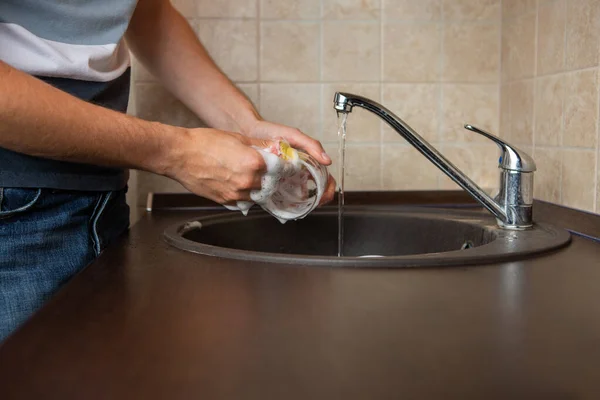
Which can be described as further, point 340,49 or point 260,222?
point 340,49

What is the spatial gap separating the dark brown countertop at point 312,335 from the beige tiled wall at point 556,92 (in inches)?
13.7

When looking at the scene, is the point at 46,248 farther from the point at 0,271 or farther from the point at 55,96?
the point at 55,96

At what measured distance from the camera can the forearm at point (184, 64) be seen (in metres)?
1.20

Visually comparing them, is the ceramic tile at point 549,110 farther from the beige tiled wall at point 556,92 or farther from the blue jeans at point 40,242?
the blue jeans at point 40,242

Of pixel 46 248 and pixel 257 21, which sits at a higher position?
pixel 257 21

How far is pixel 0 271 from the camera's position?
0.85 metres

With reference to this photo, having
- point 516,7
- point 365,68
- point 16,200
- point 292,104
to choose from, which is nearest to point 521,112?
point 516,7

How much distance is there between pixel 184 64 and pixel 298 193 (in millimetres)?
363

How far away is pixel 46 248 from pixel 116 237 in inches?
5.7

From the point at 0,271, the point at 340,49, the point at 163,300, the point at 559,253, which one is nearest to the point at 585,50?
the point at 559,253

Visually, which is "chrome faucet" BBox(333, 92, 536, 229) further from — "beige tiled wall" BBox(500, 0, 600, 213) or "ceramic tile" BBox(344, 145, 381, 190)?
"ceramic tile" BBox(344, 145, 381, 190)

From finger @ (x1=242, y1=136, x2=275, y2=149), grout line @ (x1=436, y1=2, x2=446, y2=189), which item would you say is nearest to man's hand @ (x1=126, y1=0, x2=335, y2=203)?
finger @ (x1=242, y1=136, x2=275, y2=149)

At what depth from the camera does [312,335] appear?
19.8 inches

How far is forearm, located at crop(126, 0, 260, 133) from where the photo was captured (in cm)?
120
